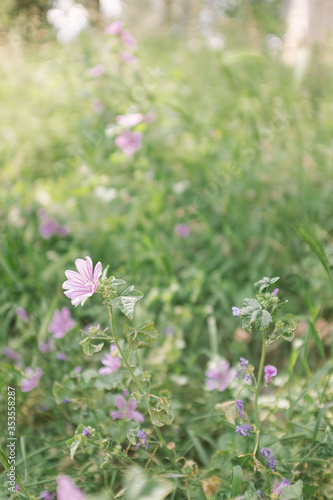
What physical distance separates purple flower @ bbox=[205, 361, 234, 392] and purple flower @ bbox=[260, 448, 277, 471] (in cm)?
41

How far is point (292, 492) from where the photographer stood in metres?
0.81

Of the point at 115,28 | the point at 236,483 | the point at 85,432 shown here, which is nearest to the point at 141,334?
the point at 85,432

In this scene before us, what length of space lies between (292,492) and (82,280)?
56 cm

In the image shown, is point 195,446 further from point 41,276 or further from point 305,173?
point 305,173

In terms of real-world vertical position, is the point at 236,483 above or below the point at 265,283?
below

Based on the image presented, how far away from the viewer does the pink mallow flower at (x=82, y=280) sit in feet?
2.60

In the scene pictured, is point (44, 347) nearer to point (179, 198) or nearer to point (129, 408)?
point (129, 408)

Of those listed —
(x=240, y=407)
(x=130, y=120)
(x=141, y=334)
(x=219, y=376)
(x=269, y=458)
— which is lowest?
(x=219, y=376)

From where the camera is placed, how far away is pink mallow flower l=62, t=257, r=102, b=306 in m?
0.79

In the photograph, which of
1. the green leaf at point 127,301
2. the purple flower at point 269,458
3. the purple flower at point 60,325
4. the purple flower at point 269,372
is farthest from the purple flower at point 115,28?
the purple flower at point 269,458

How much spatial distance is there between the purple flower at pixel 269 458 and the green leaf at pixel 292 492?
0.22 ft

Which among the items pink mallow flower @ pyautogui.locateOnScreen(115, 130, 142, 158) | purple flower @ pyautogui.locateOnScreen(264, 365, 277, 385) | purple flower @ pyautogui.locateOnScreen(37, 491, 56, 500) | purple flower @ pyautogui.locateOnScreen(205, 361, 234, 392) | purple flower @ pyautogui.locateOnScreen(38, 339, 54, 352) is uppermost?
pink mallow flower @ pyautogui.locateOnScreen(115, 130, 142, 158)

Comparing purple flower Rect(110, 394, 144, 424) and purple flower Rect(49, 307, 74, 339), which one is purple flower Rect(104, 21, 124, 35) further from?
purple flower Rect(110, 394, 144, 424)

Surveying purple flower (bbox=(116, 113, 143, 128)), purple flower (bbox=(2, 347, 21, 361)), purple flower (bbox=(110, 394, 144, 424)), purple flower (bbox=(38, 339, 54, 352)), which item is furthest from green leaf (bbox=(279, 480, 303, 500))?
purple flower (bbox=(116, 113, 143, 128))
